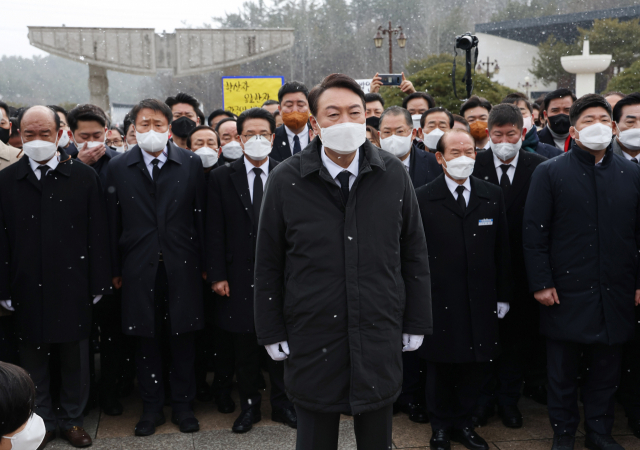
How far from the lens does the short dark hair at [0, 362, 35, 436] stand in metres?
2.22

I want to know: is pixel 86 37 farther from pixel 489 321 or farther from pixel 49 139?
pixel 489 321

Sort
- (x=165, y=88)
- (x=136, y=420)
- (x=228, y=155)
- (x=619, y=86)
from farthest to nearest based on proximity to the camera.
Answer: (x=165, y=88) < (x=619, y=86) < (x=228, y=155) < (x=136, y=420)

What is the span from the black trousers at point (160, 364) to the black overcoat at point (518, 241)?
251cm

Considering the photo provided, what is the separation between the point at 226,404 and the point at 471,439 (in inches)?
78.0

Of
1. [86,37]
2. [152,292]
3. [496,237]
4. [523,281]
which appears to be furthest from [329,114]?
[86,37]

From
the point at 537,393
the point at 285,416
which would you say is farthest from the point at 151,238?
the point at 537,393

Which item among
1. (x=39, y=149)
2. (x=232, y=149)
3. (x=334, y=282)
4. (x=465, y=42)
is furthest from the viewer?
(x=465, y=42)

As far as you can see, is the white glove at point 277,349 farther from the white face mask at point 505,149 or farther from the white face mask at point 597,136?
the white face mask at point 505,149

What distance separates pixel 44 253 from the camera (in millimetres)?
4512

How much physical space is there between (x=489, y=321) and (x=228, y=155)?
2.71m

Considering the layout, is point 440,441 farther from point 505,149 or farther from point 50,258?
point 50,258

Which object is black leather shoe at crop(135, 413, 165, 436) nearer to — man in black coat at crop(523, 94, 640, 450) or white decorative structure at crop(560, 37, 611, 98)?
man in black coat at crop(523, 94, 640, 450)

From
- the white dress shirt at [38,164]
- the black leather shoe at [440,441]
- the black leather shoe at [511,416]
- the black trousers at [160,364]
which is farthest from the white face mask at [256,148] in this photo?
the black leather shoe at [511,416]

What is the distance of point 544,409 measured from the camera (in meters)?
5.16
